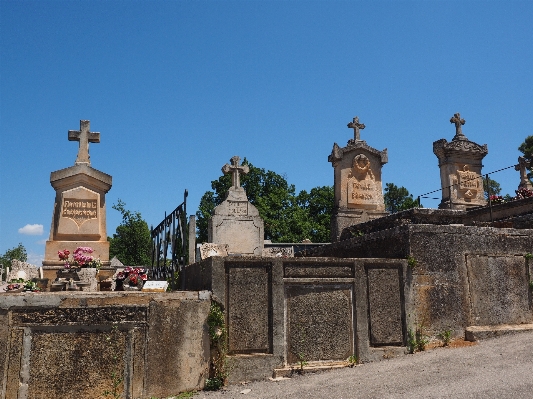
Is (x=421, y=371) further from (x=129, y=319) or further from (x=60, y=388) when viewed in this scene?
(x=60, y=388)

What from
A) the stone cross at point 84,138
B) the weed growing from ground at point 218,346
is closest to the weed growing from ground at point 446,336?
the weed growing from ground at point 218,346

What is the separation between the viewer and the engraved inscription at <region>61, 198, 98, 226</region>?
12.0 metres

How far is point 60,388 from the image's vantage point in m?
4.86

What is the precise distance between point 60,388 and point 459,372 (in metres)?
4.38

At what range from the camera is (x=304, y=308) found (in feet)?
19.9

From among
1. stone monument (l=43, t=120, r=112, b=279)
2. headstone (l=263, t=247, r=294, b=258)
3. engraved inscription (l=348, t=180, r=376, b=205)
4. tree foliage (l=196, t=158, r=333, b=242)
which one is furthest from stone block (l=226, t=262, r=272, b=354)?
tree foliage (l=196, t=158, r=333, b=242)

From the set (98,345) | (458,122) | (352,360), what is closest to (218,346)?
(98,345)

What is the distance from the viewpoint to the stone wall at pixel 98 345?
4.82 meters

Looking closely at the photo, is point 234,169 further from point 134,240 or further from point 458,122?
point 134,240

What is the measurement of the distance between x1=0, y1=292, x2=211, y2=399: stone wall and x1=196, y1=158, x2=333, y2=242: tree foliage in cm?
2792

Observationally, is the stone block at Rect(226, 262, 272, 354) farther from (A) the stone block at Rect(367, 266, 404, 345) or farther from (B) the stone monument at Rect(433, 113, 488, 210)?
(B) the stone monument at Rect(433, 113, 488, 210)

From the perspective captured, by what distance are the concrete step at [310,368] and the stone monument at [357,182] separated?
7.27m

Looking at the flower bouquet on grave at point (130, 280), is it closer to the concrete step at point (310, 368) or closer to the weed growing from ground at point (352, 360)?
the concrete step at point (310, 368)

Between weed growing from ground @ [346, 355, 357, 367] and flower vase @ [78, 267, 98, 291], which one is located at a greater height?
flower vase @ [78, 267, 98, 291]
